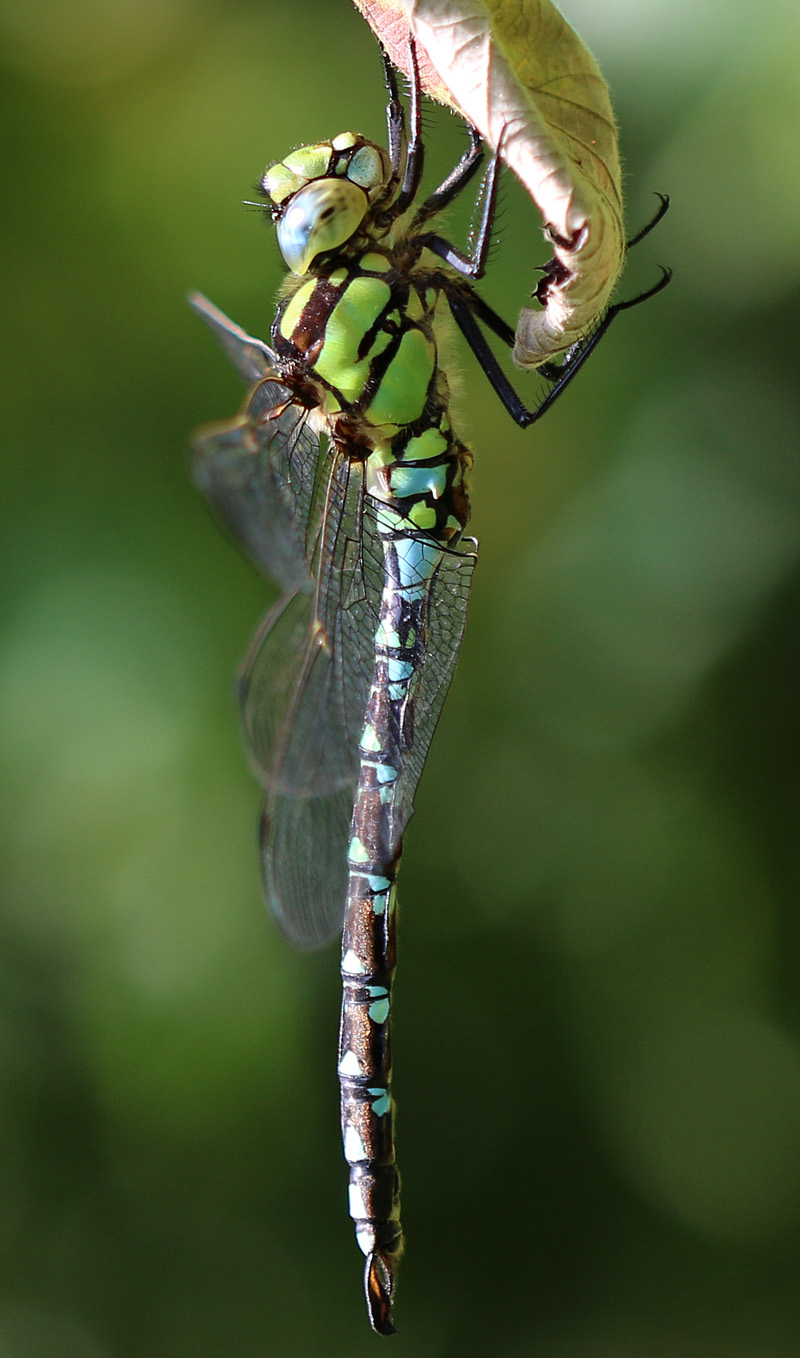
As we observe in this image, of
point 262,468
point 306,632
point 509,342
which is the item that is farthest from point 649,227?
point 306,632

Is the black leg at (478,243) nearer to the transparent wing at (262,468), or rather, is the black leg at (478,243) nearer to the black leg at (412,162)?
the black leg at (412,162)

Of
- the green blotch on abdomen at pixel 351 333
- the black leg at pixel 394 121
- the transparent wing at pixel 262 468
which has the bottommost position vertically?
the transparent wing at pixel 262 468

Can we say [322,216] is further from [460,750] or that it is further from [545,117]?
[460,750]

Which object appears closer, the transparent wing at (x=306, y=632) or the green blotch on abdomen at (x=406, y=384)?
the green blotch on abdomen at (x=406, y=384)

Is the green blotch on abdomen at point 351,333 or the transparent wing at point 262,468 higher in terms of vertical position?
the green blotch on abdomen at point 351,333

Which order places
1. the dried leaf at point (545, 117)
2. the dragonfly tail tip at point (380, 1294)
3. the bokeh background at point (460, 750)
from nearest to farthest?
the dried leaf at point (545, 117) < the dragonfly tail tip at point (380, 1294) < the bokeh background at point (460, 750)

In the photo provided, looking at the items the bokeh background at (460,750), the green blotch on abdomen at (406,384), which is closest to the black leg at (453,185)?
the green blotch on abdomen at (406,384)

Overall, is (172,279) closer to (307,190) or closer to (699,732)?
(307,190)
